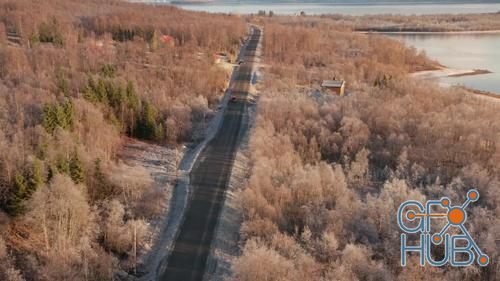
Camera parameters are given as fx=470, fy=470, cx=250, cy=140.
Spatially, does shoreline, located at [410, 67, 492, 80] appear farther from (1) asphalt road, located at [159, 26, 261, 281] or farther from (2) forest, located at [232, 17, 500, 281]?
(1) asphalt road, located at [159, 26, 261, 281]

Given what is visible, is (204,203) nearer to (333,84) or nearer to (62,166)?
(62,166)

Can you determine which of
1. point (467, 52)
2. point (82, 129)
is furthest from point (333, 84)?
point (467, 52)

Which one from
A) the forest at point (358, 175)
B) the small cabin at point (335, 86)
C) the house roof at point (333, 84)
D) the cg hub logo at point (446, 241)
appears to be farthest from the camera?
the house roof at point (333, 84)

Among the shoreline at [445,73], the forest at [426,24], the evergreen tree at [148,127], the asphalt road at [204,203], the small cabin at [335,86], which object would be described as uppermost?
the forest at [426,24]

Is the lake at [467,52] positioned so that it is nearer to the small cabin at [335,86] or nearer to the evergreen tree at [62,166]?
the small cabin at [335,86]

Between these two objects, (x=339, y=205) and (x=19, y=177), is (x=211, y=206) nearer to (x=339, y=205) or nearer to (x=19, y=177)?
(x=339, y=205)

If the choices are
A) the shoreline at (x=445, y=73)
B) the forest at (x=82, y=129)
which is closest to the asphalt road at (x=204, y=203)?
the forest at (x=82, y=129)
